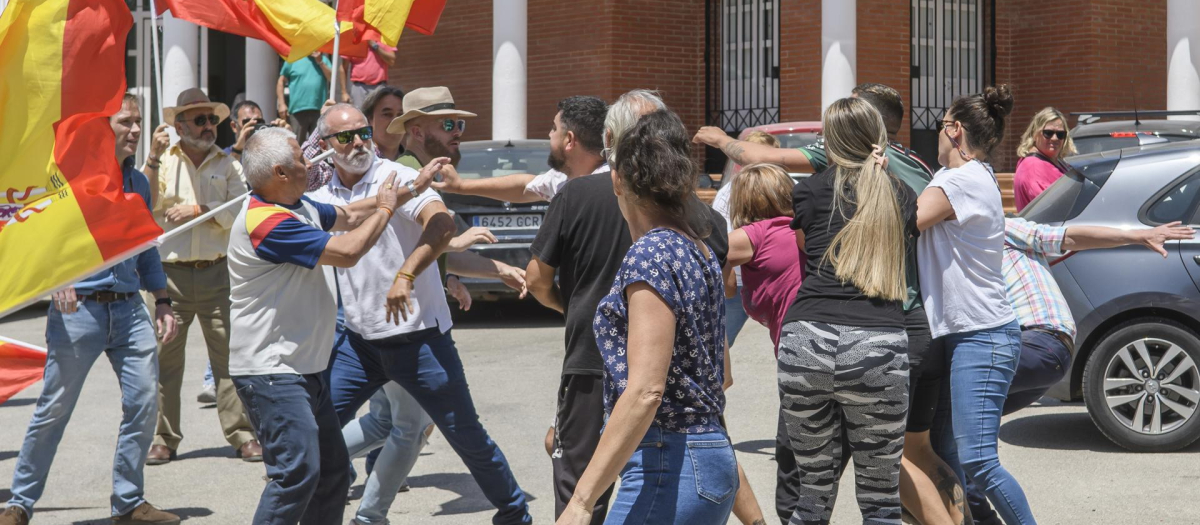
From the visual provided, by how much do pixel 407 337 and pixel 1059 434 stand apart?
14.3 feet

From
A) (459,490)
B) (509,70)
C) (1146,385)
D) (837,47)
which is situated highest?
(837,47)

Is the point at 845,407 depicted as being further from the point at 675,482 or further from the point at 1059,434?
the point at 1059,434

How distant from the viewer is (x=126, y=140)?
6520mm

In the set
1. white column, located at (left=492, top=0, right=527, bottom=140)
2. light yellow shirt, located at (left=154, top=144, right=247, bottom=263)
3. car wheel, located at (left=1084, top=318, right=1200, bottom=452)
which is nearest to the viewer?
car wheel, located at (left=1084, top=318, right=1200, bottom=452)

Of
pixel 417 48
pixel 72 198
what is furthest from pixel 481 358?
pixel 417 48

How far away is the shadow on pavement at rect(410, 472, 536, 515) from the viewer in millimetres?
6445

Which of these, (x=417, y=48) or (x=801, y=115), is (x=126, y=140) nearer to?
(x=801, y=115)

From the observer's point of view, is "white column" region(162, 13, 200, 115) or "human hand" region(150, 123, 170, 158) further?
"white column" region(162, 13, 200, 115)

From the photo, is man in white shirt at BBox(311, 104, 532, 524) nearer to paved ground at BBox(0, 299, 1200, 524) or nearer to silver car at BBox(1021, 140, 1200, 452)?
paved ground at BBox(0, 299, 1200, 524)

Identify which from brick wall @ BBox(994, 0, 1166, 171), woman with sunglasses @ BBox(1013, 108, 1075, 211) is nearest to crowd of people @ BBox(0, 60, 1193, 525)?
woman with sunglasses @ BBox(1013, 108, 1075, 211)

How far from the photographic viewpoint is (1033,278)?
5461 millimetres

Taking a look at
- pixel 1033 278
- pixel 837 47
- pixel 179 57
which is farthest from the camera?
pixel 179 57

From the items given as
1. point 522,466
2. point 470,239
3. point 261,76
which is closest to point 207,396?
point 522,466

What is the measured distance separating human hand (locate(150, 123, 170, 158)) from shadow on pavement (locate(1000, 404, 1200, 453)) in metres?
5.19
